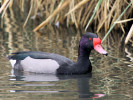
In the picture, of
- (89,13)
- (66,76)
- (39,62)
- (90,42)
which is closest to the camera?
(66,76)

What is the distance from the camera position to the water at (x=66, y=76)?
18.0 ft

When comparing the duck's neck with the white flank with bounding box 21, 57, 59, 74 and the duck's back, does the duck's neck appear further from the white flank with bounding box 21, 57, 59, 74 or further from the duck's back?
the white flank with bounding box 21, 57, 59, 74

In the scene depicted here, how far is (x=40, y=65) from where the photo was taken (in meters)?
7.08

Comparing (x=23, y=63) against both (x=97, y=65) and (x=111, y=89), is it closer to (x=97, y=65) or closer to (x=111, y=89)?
(x=97, y=65)

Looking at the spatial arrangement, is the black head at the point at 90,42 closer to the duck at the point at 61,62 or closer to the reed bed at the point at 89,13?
the duck at the point at 61,62

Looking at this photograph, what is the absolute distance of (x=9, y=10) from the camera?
1409 cm

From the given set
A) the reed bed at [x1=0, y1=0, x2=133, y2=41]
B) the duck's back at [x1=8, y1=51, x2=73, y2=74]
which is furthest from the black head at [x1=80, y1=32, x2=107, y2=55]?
the reed bed at [x1=0, y1=0, x2=133, y2=41]

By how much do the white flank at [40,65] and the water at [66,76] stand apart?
142mm

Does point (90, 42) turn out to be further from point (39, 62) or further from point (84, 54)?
point (39, 62)

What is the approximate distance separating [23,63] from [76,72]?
968mm

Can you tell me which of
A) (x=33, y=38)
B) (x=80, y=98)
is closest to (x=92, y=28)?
(x=33, y=38)

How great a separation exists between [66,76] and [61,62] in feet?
0.97

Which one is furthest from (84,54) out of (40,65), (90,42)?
(40,65)

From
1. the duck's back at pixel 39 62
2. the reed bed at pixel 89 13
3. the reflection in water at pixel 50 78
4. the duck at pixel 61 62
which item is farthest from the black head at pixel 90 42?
the reed bed at pixel 89 13
